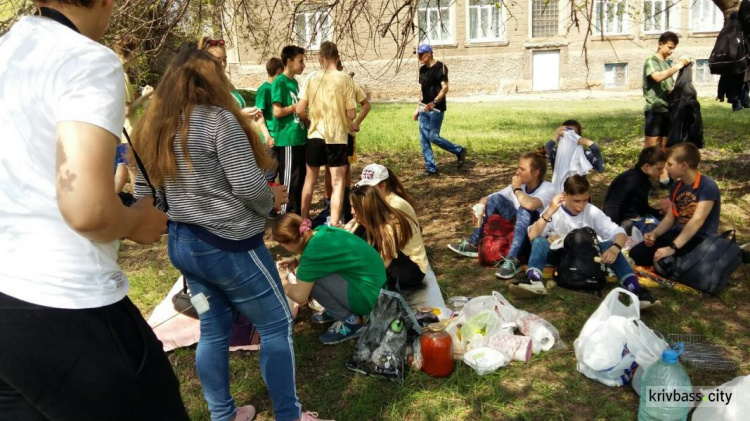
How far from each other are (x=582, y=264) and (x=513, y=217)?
35.8 inches

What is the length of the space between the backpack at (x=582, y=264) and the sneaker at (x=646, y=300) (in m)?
0.30

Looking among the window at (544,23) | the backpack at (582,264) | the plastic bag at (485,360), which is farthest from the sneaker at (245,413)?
the window at (544,23)

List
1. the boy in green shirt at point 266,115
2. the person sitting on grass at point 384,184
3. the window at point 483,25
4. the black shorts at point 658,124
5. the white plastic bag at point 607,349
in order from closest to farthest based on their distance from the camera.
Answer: the white plastic bag at point 607,349 < the person sitting on grass at point 384,184 < the boy in green shirt at point 266,115 < the black shorts at point 658,124 < the window at point 483,25

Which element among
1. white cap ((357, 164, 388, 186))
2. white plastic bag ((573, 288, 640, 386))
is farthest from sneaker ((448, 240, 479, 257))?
white plastic bag ((573, 288, 640, 386))

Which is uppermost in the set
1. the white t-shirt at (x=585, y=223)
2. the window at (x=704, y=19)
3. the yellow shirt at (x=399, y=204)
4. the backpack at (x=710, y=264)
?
the window at (x=704, y=19)

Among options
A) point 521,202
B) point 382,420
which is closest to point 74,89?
point 382,420

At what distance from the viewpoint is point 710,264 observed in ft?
12.5

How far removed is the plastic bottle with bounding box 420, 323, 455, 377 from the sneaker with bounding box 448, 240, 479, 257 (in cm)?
185

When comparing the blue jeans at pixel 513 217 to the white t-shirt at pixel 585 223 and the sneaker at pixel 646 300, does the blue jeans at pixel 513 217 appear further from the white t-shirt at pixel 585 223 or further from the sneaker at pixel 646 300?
the sneaker at pixel 646 300

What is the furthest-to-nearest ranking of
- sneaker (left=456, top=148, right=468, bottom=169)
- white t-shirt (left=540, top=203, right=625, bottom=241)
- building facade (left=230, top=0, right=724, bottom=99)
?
building facade (left=230, top=0, right=724, bottom=99), sneaker (left=456, top=148, right=468, bottom=169), white t-shirt (left=540, top=203, right=625, bottom=241)

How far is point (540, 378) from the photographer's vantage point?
2965 millimetres

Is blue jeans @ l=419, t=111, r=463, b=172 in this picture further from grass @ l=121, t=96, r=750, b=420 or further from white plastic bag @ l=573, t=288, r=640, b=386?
white plastic bag @ l=573, t=288, r=640, b=386

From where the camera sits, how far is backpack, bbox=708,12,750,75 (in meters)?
5.19

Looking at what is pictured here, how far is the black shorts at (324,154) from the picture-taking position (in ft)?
17.8
